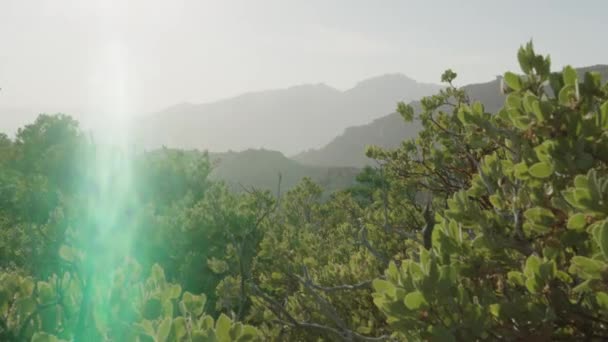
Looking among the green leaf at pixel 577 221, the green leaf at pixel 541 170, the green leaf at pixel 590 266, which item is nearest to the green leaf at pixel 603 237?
the green leaf at pixel 590 266

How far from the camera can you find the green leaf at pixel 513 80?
9.00 ft

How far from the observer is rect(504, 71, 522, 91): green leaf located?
2.74m

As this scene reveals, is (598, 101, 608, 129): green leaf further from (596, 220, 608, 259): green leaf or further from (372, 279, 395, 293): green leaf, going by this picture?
(372, 279, 395, 293): green leaf

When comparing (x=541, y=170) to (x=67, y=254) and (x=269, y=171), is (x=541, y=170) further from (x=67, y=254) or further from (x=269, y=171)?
(x=269, y=171)

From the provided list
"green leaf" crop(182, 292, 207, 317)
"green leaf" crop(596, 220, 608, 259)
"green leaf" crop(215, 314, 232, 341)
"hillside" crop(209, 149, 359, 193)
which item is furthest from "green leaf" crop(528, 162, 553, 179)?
"hillside" crop(209, 149, 359, 193)

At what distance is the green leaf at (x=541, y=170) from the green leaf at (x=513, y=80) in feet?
1.73

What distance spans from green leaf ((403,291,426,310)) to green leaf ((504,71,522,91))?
4.53 ft

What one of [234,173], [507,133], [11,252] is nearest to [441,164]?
[507,133]

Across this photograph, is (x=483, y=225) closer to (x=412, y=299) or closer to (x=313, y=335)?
(x=412, y=299)

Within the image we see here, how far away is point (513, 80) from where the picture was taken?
275 centimetres

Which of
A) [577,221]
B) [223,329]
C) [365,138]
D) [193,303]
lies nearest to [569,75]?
[577,221]

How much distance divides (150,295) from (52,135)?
31868 millimetres

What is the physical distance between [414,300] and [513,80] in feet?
4.70

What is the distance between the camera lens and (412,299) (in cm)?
219
